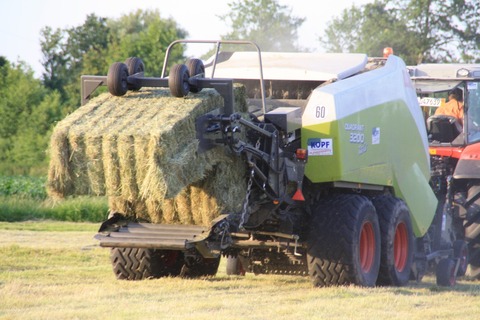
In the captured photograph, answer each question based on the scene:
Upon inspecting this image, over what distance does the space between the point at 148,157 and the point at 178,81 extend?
2.89 feet

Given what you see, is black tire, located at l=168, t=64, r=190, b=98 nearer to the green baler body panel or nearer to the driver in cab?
the green baler body panel

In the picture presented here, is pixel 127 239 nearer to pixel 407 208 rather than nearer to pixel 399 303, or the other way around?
pixel 399 303

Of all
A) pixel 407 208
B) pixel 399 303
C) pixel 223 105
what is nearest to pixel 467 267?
pixel 407 208


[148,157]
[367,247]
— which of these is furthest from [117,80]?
[367,247]

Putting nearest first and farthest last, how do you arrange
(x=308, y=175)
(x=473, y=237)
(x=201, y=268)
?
1. (x=308, y=175)
2. (x=201, y=268)
3. (x=473, y=237)

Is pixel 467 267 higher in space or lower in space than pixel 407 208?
lower

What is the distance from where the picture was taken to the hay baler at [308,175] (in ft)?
30.0

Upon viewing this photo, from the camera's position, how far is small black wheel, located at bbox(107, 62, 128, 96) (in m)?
9.13

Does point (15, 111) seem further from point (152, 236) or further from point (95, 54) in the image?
point (152, 236)

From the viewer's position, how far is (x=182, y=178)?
8.38 metres

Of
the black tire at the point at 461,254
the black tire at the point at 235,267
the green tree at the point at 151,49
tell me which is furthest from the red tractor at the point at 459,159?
the green tree at the point at 151,49

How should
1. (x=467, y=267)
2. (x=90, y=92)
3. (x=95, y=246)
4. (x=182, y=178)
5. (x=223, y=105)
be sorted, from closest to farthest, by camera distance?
(x=182, y=178)
(x=223, y=105)
(x=90, y=92)
(x=467, y=267)
(x=95, y=246)

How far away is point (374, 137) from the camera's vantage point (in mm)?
10406

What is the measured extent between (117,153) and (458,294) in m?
4.00
